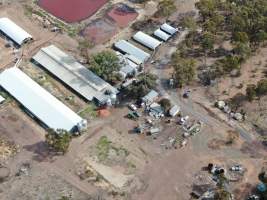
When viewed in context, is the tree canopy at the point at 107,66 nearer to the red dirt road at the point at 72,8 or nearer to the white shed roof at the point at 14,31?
the white shed roof at the point at 14,31

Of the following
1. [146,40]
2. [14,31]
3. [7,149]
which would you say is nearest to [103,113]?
[7,149]

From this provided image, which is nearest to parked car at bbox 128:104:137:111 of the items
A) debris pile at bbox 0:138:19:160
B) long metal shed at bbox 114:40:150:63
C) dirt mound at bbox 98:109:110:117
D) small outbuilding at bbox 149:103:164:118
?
small outbuilding at bbox 149:103:164:118

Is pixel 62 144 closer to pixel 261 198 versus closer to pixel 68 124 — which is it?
pixel 68 124

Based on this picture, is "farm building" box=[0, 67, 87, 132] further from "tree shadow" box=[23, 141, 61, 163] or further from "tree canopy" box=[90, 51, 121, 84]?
"tree canopy" box=[90, 51, 121, 84]

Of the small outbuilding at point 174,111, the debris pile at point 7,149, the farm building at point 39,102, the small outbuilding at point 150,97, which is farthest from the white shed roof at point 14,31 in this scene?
the small outbuilding at point 174,111

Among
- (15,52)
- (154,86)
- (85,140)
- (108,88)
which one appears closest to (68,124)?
(85,140)
